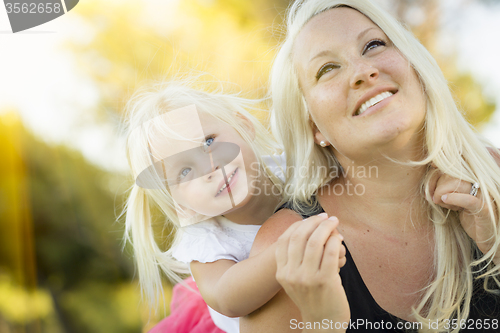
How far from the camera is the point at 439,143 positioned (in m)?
1.30

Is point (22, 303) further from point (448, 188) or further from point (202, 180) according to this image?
point (448, 188)

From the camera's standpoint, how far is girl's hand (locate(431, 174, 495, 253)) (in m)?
1.25

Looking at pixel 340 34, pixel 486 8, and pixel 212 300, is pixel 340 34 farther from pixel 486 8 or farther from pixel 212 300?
pixel 486 8

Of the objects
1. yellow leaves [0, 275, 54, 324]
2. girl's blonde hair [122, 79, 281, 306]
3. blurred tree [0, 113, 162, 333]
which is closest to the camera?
girl's blonde hair [122, 79, 281, 306]

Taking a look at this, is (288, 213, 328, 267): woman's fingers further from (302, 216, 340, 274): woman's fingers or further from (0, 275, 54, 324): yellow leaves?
(0, 275, 54, 324): yellow leaves

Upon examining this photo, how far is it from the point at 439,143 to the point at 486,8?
3.36m

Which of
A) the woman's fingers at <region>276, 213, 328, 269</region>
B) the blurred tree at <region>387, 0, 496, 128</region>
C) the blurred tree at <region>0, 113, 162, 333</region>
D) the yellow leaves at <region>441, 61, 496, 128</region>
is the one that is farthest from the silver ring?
the blurred tree at <region>0, 113, 162, 333</region>

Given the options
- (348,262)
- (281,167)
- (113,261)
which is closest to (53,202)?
(113,261)

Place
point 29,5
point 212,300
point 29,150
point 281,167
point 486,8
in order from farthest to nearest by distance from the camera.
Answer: point 29,150, point 486,8, point 29,5, point 281,167, point 212,300

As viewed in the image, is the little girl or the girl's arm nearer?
the girl's arm

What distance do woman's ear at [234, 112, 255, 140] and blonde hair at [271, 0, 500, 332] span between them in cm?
39

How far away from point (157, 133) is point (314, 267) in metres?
1.03

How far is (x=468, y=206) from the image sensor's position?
49.1 inches

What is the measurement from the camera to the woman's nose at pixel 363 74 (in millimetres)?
1207
